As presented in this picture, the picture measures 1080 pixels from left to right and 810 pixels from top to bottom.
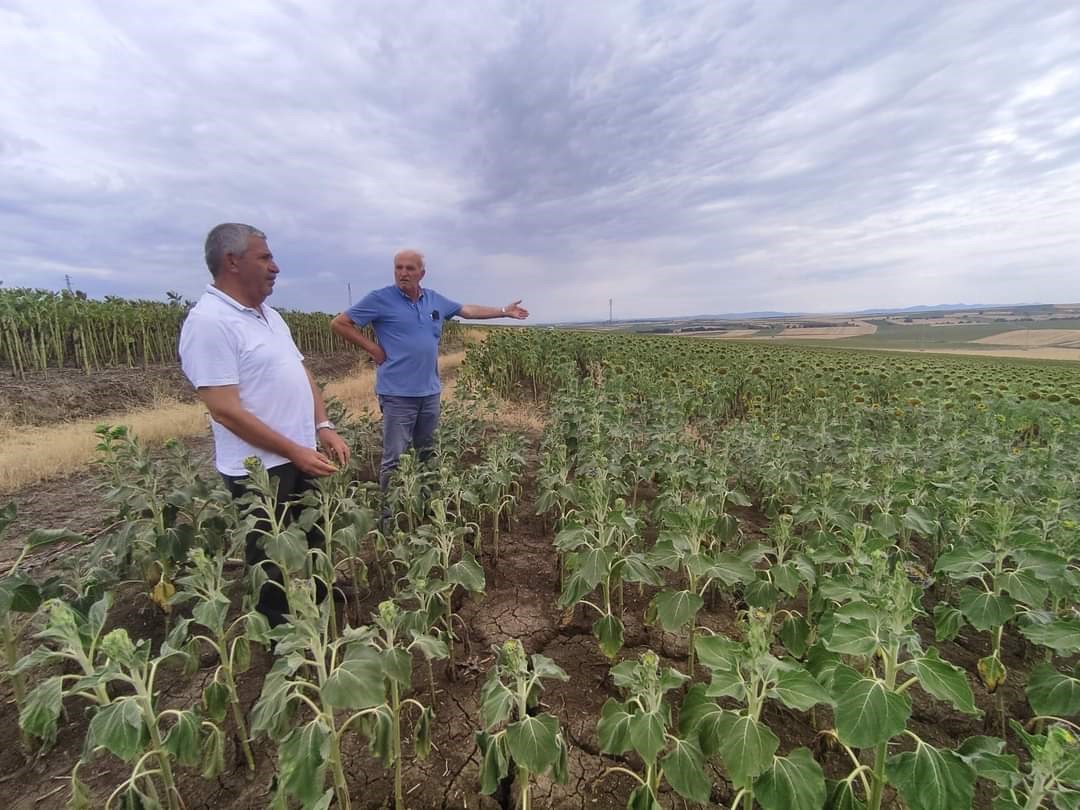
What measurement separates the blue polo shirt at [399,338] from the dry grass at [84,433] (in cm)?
250

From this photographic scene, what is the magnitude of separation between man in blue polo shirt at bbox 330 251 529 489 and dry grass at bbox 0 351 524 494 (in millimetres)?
2416

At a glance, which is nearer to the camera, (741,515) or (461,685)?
(461,685)

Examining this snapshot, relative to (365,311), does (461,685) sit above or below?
below

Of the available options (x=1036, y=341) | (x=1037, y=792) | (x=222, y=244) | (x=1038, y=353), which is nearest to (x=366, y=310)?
(x=222, y=244)

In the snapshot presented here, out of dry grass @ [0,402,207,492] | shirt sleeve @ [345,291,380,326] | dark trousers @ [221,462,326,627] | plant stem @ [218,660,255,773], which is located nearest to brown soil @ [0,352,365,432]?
dry grass @ [0,402,207,492]

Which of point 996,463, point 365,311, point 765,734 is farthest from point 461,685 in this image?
point 996,463

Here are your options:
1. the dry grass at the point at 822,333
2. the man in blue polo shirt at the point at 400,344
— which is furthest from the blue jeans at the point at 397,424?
the dry grass at the point at 822,333

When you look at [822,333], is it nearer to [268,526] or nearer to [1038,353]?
[1038,353]

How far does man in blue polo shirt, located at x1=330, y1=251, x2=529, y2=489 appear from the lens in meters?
4.50

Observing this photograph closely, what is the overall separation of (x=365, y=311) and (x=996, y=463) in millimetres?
5721

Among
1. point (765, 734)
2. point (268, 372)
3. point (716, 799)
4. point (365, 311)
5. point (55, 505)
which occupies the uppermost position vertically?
point (365, 311)

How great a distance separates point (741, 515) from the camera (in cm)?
512

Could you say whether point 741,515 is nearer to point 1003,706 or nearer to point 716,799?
point 1003,706

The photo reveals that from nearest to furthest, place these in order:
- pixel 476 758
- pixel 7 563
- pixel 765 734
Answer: pixel 765 734 < pixel 476 758 < pixel 7 563
